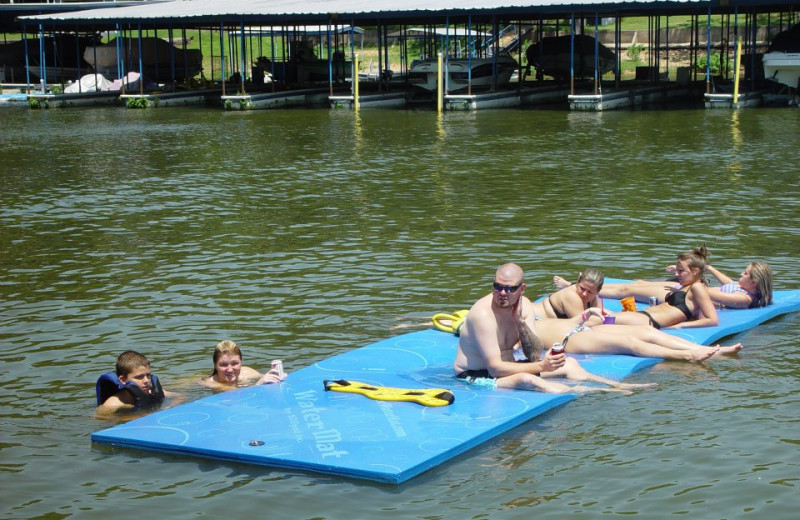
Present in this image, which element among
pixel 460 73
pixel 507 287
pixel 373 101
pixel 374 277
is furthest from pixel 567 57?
pixel 507 287

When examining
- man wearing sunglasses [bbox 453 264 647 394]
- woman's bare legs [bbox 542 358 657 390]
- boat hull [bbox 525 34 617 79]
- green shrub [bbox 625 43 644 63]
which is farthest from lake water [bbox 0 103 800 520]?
green shrub [bbox 625 43 644 63]

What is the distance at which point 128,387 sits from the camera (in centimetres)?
915

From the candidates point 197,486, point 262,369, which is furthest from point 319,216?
point 197,486

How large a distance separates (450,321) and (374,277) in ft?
8.89

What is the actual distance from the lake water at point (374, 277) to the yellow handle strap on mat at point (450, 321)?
0.52 metres

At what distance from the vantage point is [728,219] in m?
17.2

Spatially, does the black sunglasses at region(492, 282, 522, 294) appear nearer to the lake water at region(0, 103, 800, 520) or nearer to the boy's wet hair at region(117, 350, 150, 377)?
the lake water at region(0, 103, 800, 520)

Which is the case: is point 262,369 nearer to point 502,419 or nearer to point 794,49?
point 502,419

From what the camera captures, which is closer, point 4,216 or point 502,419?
point 502,419

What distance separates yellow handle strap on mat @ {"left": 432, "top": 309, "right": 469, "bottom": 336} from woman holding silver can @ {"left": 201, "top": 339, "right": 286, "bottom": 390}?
86.1 inches

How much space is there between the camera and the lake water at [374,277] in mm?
7570

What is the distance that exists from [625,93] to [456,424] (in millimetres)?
34322

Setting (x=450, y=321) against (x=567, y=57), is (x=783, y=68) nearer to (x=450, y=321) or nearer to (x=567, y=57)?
(x=567, y=57)

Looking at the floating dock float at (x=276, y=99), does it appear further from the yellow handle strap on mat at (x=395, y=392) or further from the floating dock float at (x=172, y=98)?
the yellow handle strap on mat at (x=395, y=392)
